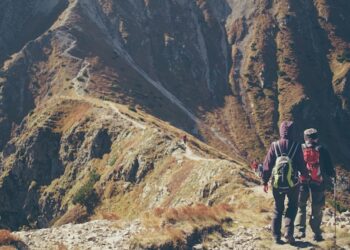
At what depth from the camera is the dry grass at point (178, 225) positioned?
854 inches

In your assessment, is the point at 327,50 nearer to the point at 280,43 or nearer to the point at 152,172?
the point at 280,43

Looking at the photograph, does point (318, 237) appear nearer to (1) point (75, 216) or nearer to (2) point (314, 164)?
(2) point (314, 164)

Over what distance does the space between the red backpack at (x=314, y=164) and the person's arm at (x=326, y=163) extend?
16 centimetres

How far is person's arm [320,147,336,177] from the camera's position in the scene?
64.4ft

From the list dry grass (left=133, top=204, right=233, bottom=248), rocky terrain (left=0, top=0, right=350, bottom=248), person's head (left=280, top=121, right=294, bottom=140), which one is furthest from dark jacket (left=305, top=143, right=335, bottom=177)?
dry grass (left=133, top=204, right=233, bottom=248)

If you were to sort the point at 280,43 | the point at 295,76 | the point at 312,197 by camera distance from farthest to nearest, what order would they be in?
the point at 280,43 → the point at 295,76 → the point at 312,197

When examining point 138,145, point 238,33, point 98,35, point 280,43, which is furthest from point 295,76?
point 138,145

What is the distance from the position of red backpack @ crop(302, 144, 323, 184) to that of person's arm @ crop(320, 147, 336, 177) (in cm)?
16

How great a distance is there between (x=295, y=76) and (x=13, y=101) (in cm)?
9560

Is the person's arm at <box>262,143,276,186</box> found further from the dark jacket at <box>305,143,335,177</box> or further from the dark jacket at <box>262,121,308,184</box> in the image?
the dark jacket at <box>305,143,335,177</box>

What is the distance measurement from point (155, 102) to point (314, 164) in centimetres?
12291

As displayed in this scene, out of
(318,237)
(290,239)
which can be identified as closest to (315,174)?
(290,239)

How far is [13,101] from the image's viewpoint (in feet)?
433

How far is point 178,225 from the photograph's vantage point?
23.4 meters
